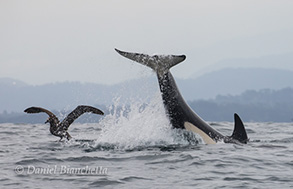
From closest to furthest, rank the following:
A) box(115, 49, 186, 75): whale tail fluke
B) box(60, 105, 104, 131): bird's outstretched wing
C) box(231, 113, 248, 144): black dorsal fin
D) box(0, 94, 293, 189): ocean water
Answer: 1. box(0, 94, 293, 189): ocean water
2. box(115, 49, 186, 75): whale tail fluke
3. box(231, 113, 248, 144): black dorsal fin
4. box(60, 105, 104, 131): bird's outstretched wing

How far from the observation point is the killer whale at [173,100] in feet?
45.8

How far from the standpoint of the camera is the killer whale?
1396 centimetres

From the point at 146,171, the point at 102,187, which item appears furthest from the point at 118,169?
the point at 102,187

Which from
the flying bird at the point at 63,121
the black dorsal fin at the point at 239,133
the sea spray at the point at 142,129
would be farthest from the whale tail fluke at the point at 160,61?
the black dorsal fin at the point at 239,133

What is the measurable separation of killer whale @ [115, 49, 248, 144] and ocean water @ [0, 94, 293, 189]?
9.7 inches

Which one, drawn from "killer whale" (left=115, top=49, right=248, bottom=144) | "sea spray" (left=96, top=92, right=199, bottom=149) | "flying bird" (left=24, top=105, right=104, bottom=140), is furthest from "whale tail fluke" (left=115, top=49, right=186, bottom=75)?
"flying bird" (left=24, top=105, right=104, bottom=140)

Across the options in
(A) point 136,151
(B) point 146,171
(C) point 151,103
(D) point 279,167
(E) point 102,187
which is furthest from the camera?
(C) point 151,103

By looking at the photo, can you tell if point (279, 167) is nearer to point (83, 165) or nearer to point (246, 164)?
point (246, 164)

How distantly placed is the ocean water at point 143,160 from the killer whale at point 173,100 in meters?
0.25

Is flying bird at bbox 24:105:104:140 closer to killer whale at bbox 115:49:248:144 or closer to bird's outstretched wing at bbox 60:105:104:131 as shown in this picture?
bird's outstretched wing at bbox 60:105:104:131

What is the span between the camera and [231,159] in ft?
38.2

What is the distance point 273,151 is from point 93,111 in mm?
5319

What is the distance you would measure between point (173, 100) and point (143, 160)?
2.93 m

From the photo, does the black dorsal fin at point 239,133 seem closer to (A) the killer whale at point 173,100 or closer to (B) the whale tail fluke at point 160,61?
(A) the killer whale at point 173,100
